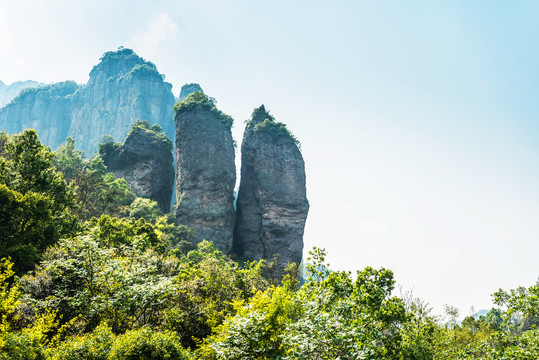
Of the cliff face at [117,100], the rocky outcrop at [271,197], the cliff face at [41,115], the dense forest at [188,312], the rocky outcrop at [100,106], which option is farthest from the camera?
the cliff face at [41,115]

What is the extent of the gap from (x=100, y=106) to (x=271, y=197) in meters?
88.5

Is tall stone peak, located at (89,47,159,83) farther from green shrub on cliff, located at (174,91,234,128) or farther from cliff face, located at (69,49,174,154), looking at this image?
green shrub on cliff, located at (174,91,234,128)

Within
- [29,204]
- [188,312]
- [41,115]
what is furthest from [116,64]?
[188,312]

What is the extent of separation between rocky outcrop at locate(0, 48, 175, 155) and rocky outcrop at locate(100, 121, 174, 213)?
50.4 m

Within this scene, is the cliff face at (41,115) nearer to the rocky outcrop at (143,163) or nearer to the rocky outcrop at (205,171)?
the rocky outcrop at (143,163)

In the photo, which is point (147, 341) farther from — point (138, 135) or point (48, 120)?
point (48, 120)

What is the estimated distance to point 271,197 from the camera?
54281mm

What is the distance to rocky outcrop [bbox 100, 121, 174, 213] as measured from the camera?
5616cm

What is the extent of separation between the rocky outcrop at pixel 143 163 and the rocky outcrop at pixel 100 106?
50.4 m

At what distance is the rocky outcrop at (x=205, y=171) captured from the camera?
166 feet

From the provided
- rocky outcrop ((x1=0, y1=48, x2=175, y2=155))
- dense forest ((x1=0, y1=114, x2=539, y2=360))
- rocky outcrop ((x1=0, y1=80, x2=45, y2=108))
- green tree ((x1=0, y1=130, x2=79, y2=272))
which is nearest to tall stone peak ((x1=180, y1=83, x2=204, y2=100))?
rocky outcrop ((x1=0, y1=48, x2=175, y2=155))

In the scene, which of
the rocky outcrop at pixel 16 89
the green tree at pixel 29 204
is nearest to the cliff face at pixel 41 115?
the rocky outcrop at pixel 16 89

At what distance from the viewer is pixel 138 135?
58.0 m

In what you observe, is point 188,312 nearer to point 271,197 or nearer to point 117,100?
Answer: point 271,197
